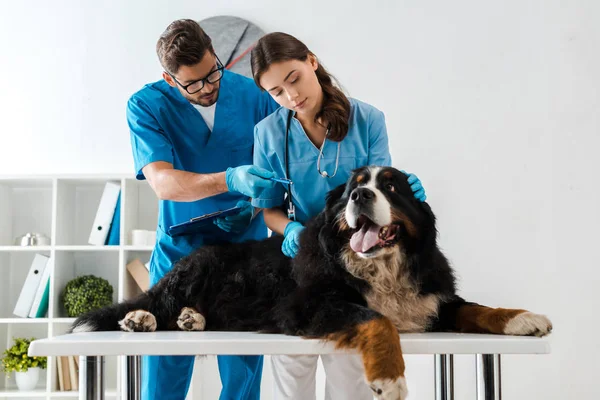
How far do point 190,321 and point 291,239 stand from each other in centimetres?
38

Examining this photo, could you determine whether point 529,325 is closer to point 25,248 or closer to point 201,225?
point 201,225

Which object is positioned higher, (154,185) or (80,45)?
(80,45)

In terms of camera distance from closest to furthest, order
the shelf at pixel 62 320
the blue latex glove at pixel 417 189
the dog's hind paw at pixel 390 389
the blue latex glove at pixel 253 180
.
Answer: the dog's hind paw at pixel 390 389, the blue latex glove at pixel 417 189, the blue latex glove at pixel 253 180, the shelf at pixel 62 320

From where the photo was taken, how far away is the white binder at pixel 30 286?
3.68m

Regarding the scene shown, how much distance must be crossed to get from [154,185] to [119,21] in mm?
2408

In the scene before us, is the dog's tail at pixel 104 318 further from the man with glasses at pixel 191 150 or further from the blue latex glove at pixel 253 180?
the blue latex glove at pixel 253 180

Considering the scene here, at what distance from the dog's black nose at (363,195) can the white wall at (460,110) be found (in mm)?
2386

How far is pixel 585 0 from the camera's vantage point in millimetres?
3873

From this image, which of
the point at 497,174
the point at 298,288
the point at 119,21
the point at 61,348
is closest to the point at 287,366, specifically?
the point at 298,288

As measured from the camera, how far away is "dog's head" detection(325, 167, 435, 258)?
5.09 feet

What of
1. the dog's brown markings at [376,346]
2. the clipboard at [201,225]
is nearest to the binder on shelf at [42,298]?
the clipboard at [201,225]

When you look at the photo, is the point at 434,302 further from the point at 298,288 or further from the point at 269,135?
the point at 269,135

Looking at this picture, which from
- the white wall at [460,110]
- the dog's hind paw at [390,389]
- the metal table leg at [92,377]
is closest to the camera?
the dog's hind paw at [390,389]

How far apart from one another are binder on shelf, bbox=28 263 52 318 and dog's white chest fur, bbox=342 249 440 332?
8.80 ft
